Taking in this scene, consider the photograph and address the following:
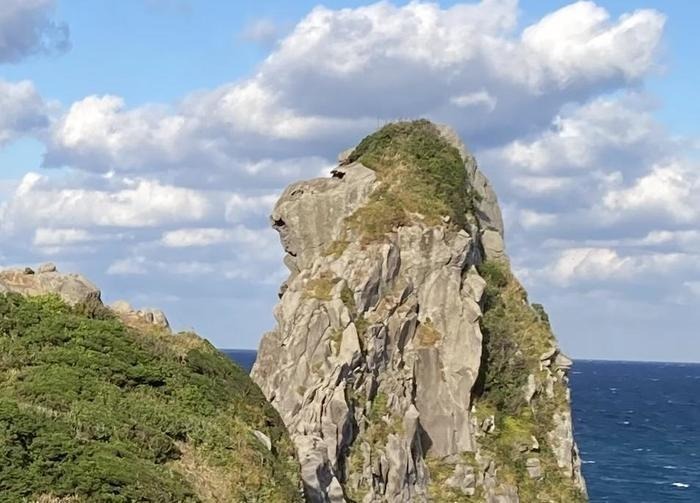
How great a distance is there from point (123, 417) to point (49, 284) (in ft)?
31.6

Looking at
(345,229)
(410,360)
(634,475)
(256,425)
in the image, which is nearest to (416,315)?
(410,360)

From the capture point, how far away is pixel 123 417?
25.2 metres

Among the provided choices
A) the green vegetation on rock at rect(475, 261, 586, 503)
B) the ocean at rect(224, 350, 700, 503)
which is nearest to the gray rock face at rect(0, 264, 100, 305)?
the green vegetation on rock at rect(475, 261, 586, 503)

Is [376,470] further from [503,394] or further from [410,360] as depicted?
A: [503,394]

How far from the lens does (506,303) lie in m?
65.9

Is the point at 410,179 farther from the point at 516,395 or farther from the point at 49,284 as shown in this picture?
the point at 49,284

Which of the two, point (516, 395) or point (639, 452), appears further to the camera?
point (639, 452)

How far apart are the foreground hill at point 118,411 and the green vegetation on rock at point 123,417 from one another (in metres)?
0.04

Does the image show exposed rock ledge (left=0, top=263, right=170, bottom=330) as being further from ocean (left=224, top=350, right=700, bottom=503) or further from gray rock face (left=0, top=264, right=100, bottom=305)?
ocean (left=224, top=350, right=700, bottom=503)

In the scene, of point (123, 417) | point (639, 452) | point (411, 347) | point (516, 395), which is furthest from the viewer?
point (639, 452)

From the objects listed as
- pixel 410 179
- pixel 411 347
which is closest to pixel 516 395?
pixel 411 347

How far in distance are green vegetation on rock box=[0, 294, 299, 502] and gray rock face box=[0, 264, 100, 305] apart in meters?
1.16

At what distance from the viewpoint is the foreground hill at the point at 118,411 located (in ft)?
69.4

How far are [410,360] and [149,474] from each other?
36.1m
